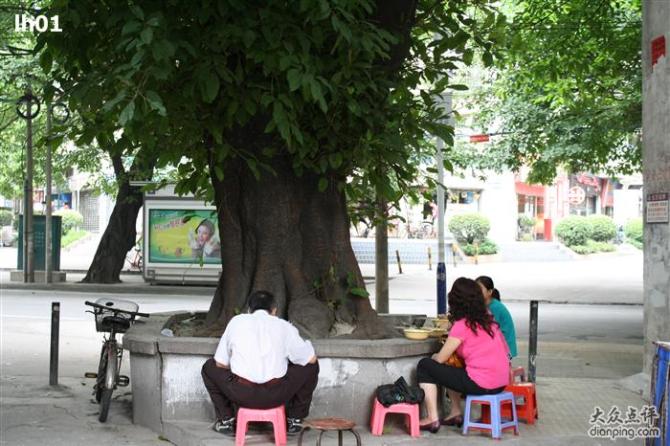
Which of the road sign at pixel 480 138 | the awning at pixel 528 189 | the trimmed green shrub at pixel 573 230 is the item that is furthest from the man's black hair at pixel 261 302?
the awning at pixel 528 189

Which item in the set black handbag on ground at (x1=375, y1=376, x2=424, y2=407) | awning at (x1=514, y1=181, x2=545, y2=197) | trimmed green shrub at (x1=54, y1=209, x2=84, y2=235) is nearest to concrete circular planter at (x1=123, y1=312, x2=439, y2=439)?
black handbag on ground at (x1=375, y1=376, x2=424, y2=407)

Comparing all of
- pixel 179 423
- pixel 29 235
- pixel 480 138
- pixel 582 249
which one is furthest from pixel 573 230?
pixel 179 423

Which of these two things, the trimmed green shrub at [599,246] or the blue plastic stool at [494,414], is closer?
the blue plastic stool at [494,414]

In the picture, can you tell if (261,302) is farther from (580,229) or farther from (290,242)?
(580,229)

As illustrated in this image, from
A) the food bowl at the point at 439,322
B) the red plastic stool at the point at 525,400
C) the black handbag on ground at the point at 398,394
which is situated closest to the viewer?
the black handbag on ground at the point at 398,394

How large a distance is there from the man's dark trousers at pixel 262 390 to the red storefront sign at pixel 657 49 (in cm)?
520

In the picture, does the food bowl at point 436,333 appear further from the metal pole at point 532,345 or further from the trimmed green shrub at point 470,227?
the trimmed green shrub at point 470,227

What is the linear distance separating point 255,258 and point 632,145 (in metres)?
17.5

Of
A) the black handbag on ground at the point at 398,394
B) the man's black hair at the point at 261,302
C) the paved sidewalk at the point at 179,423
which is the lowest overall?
the paved sidewalk at the point at 179,423

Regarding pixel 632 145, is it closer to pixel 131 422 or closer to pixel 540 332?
pixel 540 332

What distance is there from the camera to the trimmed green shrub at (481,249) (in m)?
44.1

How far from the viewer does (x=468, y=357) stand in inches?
298

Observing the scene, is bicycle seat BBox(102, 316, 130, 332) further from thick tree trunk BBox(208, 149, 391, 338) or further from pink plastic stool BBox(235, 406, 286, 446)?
pink plastic stool BBox(235, 406, 286, 446)

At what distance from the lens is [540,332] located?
675 inches
